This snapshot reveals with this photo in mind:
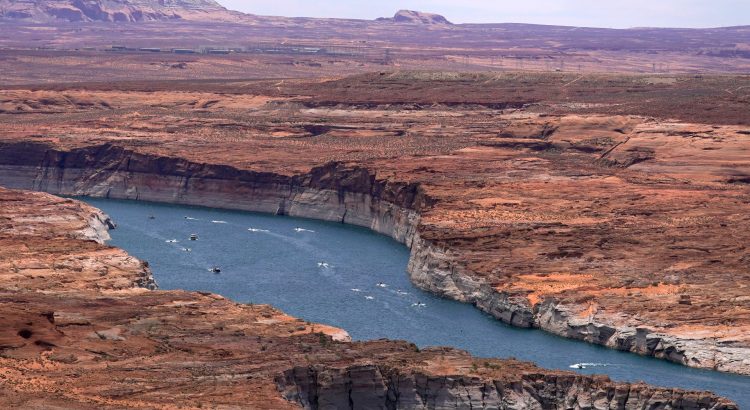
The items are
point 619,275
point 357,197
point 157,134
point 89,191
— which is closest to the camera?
point 619,275

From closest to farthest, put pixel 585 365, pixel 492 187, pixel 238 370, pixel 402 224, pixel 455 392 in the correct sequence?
pixel 238 370 → pixel 455 392 → pixel 585 365 → pixel 402 224 → pixel 492 187

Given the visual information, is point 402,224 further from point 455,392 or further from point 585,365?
point 455,392

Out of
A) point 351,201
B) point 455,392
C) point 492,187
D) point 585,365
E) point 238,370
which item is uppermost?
point 238,370

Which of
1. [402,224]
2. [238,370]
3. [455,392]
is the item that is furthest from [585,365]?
[402,224]

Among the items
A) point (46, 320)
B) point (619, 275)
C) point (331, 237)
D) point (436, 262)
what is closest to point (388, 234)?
point (331, 237)

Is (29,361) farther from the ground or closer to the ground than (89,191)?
farther from the ground

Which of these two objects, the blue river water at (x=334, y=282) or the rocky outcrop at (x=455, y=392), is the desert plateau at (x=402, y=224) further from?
the blue river water at (x=334, y=282)

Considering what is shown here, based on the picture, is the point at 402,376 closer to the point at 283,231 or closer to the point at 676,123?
the point at 283,231

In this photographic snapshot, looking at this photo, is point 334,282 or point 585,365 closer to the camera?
point 585,365

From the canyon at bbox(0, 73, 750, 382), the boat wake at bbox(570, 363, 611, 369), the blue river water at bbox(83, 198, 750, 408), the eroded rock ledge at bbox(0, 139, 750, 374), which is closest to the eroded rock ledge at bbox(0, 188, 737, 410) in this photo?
the blue river water at bbox(83, 198, 750, 408)
